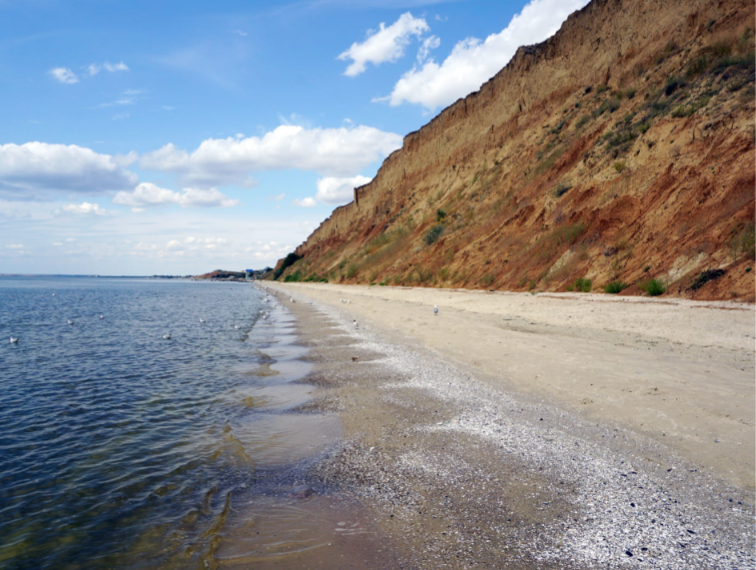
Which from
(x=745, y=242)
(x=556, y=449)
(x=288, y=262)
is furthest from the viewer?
(x=288, y=262)

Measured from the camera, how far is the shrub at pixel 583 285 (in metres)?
20.5

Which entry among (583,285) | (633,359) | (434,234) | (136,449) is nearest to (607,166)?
(583,285)

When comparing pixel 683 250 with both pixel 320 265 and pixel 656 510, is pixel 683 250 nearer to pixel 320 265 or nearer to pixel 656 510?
pixel 656 510

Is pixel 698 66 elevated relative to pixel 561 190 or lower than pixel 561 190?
elevated

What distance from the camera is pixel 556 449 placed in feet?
17.1

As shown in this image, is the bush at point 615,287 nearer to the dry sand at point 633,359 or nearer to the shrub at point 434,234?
the dry sand at point 633,359

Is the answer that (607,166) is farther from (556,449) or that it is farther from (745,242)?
(556,449)

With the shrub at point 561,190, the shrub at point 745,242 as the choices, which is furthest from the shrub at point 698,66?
the shrub at point 745,242

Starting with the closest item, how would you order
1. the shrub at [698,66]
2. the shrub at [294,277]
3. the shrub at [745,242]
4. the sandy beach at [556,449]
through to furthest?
the sandy beach at [556,449] → the shrub at [745,242] → the shrub at [698,66] → the shrub at [294,277]

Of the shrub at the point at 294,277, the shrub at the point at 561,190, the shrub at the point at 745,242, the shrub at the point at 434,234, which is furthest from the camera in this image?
the shrub at the point at 294,277

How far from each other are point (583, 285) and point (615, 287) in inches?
78.1

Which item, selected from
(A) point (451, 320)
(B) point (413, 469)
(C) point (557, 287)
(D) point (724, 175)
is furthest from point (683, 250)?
(B) point (413, 469)

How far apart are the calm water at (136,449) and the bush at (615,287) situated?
14189 millimetres

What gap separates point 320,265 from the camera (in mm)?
83188
